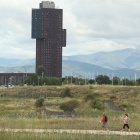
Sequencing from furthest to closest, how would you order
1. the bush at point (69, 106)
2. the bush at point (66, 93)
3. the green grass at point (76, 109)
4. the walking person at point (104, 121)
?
the bush at point (66, 93), the bush at point (69, 106), the green grass at point (76, 109), the walking person at point (104, 121)

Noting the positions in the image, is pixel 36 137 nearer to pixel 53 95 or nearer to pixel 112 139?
pixel 112 139

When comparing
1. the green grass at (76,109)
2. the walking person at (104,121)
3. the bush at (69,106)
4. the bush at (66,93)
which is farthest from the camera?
the bush at (66,93)

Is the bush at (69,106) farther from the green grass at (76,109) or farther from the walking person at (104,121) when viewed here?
the walking person at (104,121)

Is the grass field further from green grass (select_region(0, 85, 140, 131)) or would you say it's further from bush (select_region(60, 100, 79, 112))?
bush (select_region(60, 100, 79, 112))


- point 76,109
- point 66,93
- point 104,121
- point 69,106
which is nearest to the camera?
point 104,121

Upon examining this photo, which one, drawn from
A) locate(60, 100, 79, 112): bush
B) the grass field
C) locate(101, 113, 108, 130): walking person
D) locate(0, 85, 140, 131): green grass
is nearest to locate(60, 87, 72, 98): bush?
the grass field

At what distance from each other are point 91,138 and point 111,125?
55.1ft

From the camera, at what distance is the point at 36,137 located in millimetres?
35156

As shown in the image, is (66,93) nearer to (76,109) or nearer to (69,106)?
(69,106)

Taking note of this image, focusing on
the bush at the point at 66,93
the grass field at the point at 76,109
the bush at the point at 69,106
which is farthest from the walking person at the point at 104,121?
the bush at the point at 66,93

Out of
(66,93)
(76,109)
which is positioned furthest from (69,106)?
(66,93)

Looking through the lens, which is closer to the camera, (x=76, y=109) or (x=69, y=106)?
(x=76, y=109)

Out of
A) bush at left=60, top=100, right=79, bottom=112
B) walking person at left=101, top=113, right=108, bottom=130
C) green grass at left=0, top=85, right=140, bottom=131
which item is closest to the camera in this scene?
walking person at left=101, top=113, right=108, bottom=130

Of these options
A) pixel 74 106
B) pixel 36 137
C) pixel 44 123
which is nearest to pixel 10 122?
pixel 44 123
